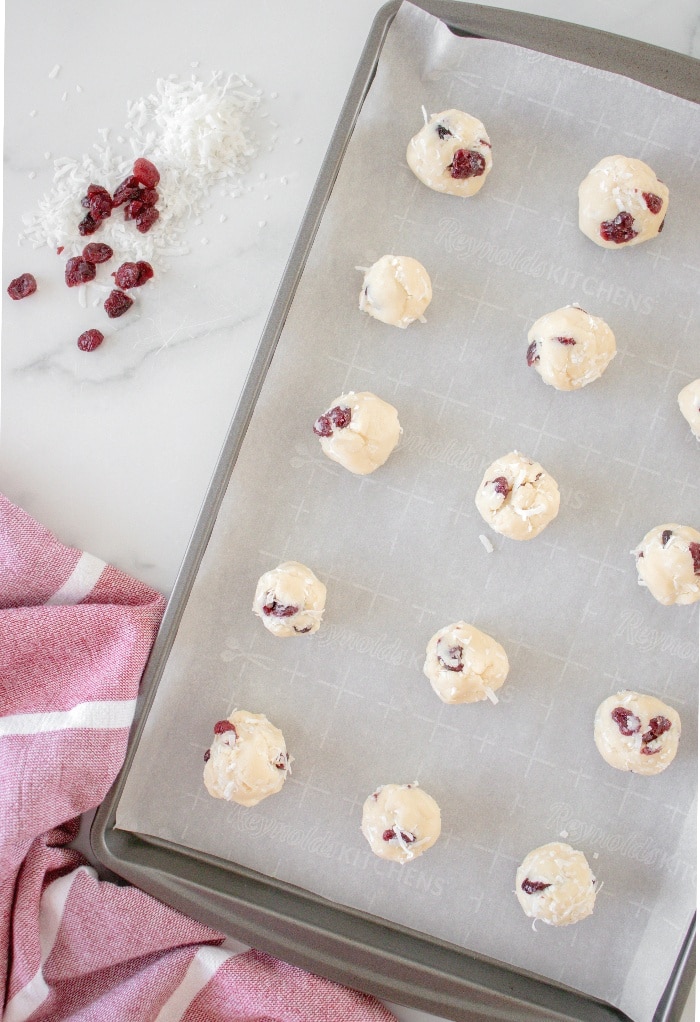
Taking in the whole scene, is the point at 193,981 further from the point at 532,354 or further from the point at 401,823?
the point at 532,354

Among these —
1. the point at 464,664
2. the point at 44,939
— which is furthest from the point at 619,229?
the point at 44,939

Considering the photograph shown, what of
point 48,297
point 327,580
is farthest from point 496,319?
point 48,297

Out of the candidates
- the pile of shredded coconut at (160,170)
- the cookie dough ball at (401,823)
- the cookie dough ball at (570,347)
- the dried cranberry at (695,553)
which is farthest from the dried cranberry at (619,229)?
the cookie dough ball at (401,823)

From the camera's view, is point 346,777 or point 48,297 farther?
point 48,297

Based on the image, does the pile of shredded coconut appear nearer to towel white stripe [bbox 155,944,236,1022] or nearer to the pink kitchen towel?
the pink kitchen towel

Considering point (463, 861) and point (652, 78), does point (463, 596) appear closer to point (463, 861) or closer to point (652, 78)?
point (463, 861)
